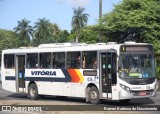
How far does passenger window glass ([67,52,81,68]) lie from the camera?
20.5 m

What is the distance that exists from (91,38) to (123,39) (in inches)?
146

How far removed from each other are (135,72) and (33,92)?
281 inches

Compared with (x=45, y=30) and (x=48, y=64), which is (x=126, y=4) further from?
(x=45, y=30)

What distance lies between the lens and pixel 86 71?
1998 cm

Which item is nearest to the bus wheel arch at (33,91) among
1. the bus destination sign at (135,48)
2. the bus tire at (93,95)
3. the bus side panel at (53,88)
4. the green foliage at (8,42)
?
the bus side panel at (53,88)

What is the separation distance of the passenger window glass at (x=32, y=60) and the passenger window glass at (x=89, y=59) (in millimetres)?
3907

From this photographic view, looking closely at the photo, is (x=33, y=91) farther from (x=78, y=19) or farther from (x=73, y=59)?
(x=78, y=19)

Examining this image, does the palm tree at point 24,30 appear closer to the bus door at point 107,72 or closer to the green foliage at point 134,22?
the green foliage at point 134,22

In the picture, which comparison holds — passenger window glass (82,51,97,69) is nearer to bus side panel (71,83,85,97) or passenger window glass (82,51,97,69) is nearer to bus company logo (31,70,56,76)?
bus side panel (71,83,85,97)

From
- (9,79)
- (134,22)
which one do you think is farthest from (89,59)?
(134,22)

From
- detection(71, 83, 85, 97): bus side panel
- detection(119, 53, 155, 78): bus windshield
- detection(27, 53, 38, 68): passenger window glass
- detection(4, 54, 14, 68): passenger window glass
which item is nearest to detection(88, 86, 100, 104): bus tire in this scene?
detection(71, 83, 85, 97): bus side panel

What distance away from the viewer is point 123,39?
39688 millimetres

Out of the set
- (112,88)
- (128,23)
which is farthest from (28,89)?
(128,23)

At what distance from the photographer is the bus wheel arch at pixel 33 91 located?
23.3 metres
